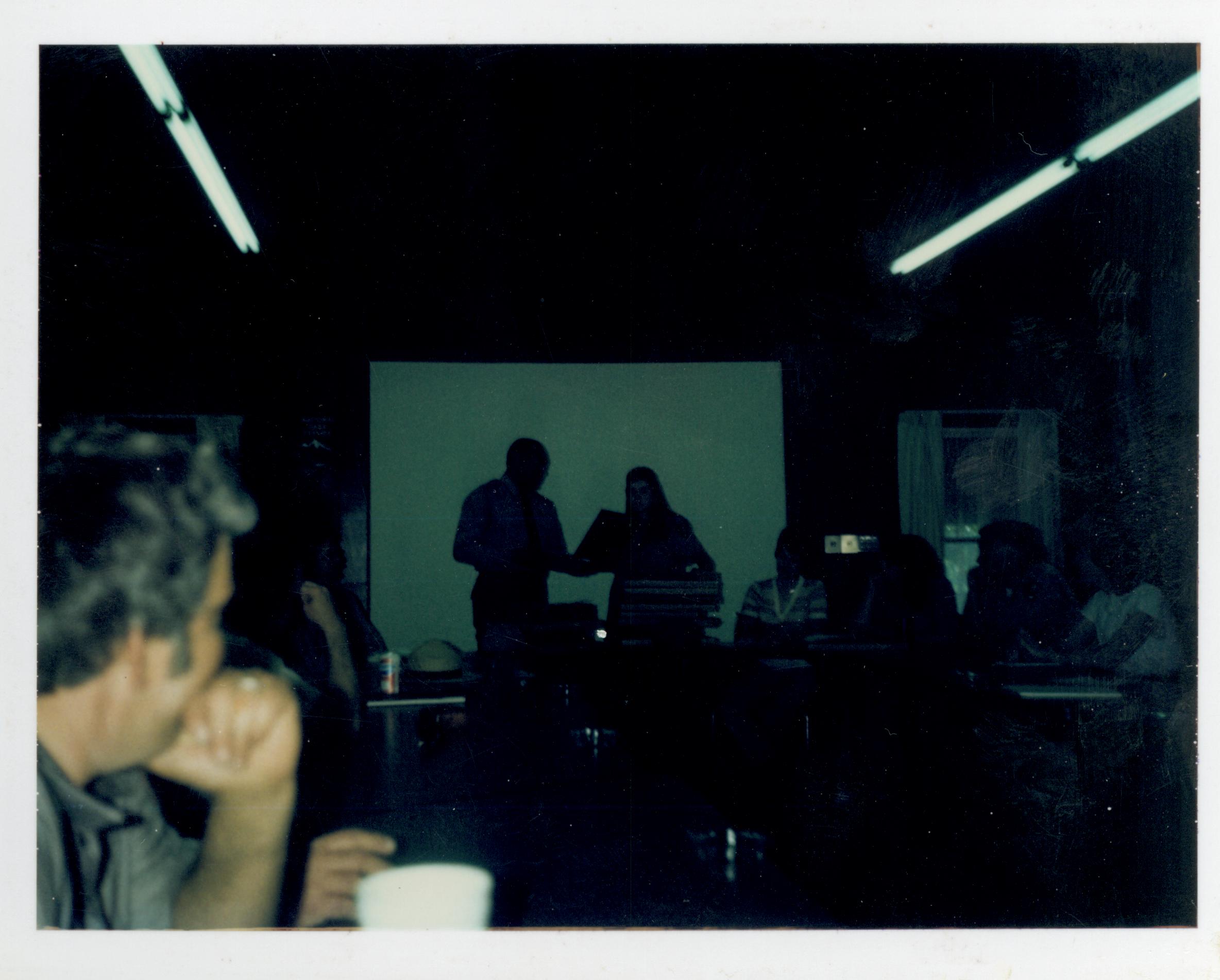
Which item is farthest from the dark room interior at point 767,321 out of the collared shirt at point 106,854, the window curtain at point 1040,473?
the collared shirt at point 106,854

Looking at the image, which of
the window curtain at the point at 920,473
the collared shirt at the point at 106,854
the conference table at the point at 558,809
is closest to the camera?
the conference table at the point at 558,809

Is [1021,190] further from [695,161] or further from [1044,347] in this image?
[695,161]

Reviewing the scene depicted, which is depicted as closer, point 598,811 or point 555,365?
point 598,811

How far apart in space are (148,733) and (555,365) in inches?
54.0

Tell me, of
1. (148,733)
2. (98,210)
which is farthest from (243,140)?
(148,733)

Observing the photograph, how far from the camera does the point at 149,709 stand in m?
2.25

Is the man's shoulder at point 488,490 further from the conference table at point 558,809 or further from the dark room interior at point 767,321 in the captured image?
the conference table at point 558,809

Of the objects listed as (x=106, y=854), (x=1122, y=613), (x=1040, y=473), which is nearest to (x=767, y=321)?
(x=1040, y=473)

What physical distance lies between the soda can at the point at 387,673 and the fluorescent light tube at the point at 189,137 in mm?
1104

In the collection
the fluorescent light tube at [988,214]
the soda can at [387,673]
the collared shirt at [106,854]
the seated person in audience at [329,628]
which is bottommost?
the collared shirt at [106,854]

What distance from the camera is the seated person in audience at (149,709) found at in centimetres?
219

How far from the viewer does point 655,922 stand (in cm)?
152

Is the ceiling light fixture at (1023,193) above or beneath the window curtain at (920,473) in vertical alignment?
above

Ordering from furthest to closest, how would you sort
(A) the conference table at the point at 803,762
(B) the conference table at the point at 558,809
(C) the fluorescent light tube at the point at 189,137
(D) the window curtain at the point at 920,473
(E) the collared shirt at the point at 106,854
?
(D) the window curtain at the point at 920,473 → (C) the fluorescent light tube at the point at 189,137 → (E) the collared shirt at the point at 106,854 → (A) the conference table at the point at 803,762 → (B) the conference table at the point at 558,809
